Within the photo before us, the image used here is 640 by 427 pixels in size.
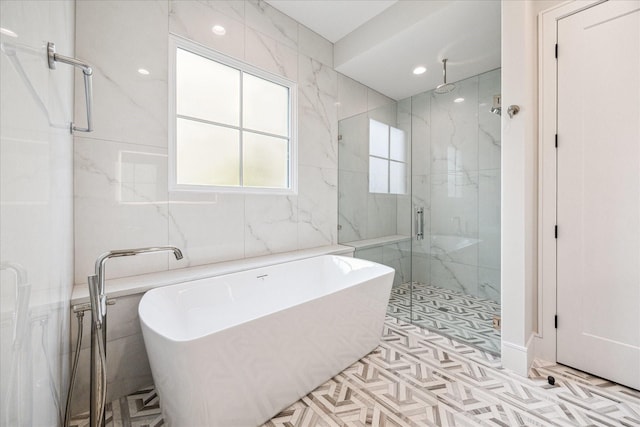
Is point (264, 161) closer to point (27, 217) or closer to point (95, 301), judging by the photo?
point (95, 301)

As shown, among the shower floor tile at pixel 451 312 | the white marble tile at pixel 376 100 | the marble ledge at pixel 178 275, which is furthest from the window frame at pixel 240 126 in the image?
the shower floor tile at pixel 451 312

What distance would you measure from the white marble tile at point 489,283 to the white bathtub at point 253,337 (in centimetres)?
96

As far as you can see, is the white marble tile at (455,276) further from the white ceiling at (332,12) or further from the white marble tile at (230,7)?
the white marble tile at (230,7)

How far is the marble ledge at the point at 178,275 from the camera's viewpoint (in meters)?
1.51

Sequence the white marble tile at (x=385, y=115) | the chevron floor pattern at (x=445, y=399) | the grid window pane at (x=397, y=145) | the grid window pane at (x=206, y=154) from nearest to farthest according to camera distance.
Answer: the chevron floor pattern at (x=445, y=399) < the grid window pane at (x=206, y=154) < the grid window pane at (x=397, y=145) < the white marble tile at (x=385, y=115)

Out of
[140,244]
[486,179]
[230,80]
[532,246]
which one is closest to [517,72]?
[486,179]

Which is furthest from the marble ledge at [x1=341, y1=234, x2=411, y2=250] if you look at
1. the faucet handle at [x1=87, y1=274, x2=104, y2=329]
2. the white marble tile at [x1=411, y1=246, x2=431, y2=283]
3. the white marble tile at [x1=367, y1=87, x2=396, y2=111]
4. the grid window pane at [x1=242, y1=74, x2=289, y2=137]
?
the faucet handle at [x1=87, y1=274, x2=104, y2=329]

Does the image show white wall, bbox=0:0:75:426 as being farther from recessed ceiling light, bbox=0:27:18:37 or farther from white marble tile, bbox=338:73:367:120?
white marble tile, bbox=338:73:367:120

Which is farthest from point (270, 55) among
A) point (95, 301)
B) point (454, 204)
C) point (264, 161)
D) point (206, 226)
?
point (95, 301)

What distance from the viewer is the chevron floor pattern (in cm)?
141

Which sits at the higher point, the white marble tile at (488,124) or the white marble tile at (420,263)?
the white marble tile at (488,124)

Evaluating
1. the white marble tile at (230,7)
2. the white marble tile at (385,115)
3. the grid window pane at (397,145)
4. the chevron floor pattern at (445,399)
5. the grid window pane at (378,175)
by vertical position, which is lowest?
the chevron floor pattern at (445,399)

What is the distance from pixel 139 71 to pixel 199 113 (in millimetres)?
460

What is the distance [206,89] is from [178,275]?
59.4 inches
